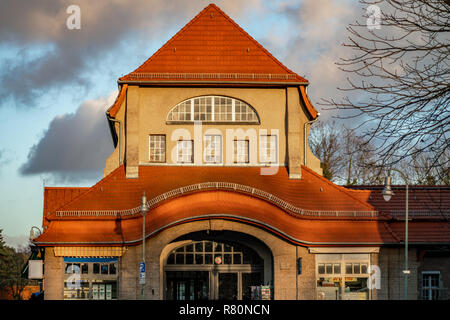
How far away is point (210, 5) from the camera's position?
41.6 metres

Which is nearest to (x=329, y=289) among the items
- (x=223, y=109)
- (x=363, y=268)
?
(x=363, y=268)

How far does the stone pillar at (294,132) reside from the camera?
37.9m

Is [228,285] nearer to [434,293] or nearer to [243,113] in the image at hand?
[243,113]

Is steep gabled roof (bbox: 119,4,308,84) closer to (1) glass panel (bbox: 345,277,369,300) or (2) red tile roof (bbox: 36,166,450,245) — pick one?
(2) red tile roof (bbox: 36,166,450,245)

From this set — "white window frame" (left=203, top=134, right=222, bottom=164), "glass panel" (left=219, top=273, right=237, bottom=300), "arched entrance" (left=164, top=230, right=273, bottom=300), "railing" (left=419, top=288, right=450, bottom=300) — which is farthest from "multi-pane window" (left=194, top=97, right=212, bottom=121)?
"railing" (left=419, top=288, right=450, bottom=300)

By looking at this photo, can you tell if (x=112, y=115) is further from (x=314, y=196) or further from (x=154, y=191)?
(x=314, y=196)

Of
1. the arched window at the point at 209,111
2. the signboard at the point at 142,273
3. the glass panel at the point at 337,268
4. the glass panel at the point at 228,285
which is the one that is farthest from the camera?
the arched window at the point at 209,111

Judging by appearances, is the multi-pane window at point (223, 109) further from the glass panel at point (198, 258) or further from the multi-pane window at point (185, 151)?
the glass panel at point (198, 258)

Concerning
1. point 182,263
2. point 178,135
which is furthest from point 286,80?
point 182,263

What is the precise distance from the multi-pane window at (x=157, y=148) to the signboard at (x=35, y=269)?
808cm

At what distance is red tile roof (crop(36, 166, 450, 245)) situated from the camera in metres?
33.3

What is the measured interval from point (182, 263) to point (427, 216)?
12826 millimetres

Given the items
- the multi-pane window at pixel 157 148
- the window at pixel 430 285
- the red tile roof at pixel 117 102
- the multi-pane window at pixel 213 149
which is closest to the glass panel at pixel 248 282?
the multi-pane window at pixel 213 149

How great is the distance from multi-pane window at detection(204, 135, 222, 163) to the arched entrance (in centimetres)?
485
